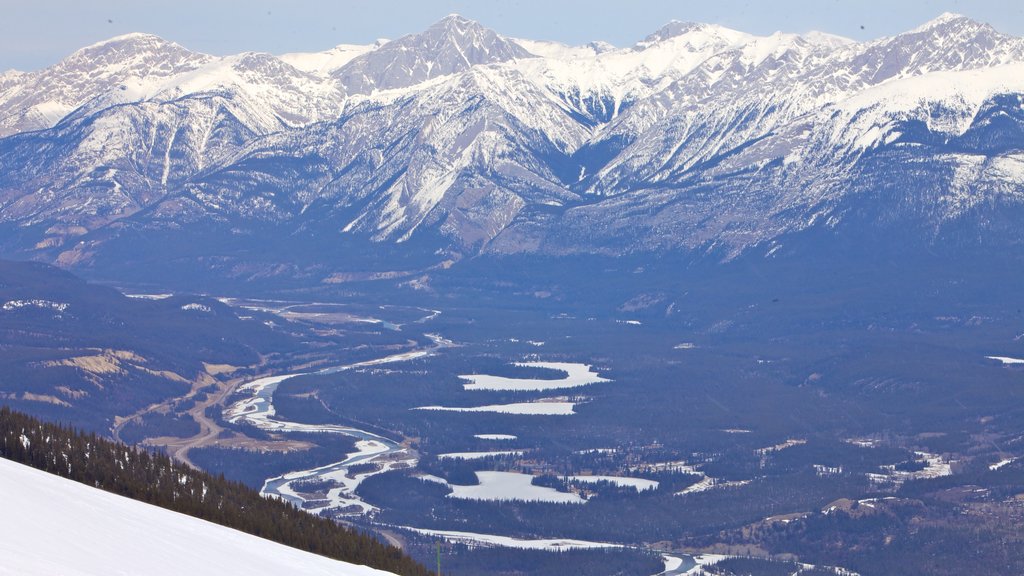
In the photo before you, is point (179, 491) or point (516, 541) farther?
point (516, 541)

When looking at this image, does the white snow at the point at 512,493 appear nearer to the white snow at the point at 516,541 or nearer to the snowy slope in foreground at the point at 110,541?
the white snow at the point at 516,541

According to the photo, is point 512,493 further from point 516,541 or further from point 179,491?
point 179,491

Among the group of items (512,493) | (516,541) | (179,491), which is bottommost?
A: (512,493)

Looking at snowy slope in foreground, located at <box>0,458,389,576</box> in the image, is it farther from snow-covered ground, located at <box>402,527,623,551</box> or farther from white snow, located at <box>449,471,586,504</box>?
white snow, located at <box>449,471,586,504</box>

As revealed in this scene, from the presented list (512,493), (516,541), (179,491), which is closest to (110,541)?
(179,491)

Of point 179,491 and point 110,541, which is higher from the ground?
point 110,541

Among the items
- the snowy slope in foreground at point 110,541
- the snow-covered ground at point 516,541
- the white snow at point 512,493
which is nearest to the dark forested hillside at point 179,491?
the snowy slope in foreground at point 110,541

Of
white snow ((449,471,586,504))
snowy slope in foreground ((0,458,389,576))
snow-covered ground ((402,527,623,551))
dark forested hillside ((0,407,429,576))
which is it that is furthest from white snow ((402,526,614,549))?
snowy slope in foreground ((0,458,389,576))
